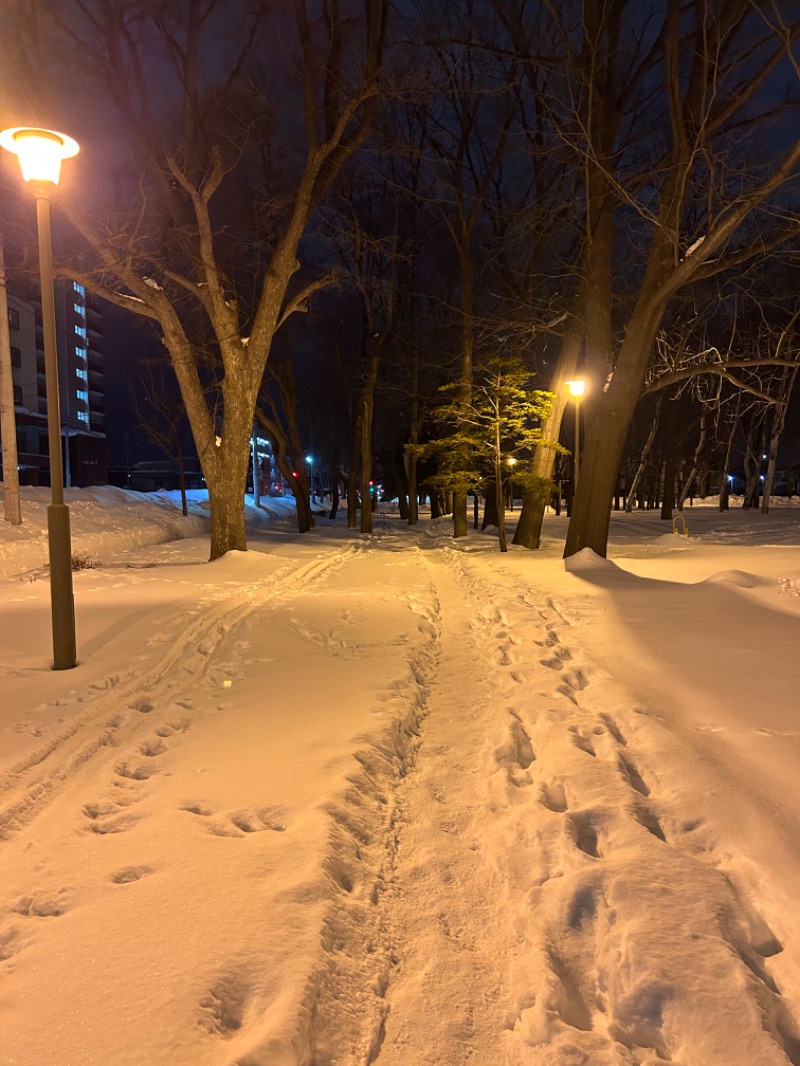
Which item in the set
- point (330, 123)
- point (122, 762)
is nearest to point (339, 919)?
point (122, 762)

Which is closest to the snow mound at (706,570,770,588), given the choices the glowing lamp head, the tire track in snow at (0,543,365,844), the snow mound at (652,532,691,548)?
the tire track in snow at (0,543,365,844)

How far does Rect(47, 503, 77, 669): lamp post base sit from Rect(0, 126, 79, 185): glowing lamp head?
2.95 meters

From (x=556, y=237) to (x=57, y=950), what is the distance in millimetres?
19572

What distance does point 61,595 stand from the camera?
18.7 feet

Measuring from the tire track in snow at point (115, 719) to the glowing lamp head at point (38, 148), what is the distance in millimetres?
4531

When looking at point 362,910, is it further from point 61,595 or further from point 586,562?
point 586,562

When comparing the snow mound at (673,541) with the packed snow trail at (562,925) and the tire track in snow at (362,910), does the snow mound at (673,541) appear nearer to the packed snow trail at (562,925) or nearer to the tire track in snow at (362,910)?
the packed snow trail at (562,925)

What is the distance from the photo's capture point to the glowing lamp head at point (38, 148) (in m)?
5.30

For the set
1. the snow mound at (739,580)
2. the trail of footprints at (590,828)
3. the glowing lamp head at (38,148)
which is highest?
the glowing lamp head at (38,148)

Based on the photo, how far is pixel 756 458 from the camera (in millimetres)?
39875

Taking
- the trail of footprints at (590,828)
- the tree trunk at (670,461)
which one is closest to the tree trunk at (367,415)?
the tree trunk at (670,461)

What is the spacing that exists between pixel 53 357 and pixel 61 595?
221 centimetres

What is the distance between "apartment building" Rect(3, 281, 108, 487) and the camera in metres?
48.7

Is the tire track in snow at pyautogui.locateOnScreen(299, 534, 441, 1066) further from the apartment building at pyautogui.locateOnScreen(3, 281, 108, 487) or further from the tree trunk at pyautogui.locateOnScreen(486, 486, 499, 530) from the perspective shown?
the apartment building at pyautogui.locateOnScreen(3, 281, 108, 487)
